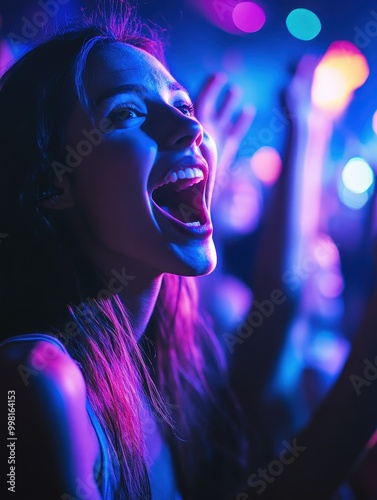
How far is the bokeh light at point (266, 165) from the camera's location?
158 cm

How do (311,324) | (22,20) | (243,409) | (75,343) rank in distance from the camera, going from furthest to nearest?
(311,324) < (243,409) < (22,20) < (75,343)

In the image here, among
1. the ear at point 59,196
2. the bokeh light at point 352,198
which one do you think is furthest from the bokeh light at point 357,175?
the ear at point 59,196

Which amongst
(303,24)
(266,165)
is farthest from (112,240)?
(303,24)

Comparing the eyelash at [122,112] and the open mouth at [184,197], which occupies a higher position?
the eyelash at [122,112]

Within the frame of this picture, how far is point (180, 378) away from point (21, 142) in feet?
2.48

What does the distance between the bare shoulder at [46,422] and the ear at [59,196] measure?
35 centimetres

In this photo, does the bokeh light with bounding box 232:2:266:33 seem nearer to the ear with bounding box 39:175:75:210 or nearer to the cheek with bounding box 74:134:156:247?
the cheek with bounding box 74:134:156:247

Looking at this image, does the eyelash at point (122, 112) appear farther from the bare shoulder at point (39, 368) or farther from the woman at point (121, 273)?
the bare shoulder at point (39, 368)

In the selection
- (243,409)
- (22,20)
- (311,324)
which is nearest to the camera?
(22,20)

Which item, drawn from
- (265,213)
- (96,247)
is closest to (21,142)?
(96,247)

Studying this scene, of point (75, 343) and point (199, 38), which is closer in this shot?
point (75, 343)

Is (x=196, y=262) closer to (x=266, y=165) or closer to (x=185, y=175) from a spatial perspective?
(x=185, y=175)

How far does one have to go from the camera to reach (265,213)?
5.18 feet

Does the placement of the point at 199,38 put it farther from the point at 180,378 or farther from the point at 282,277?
the point at 180,378
